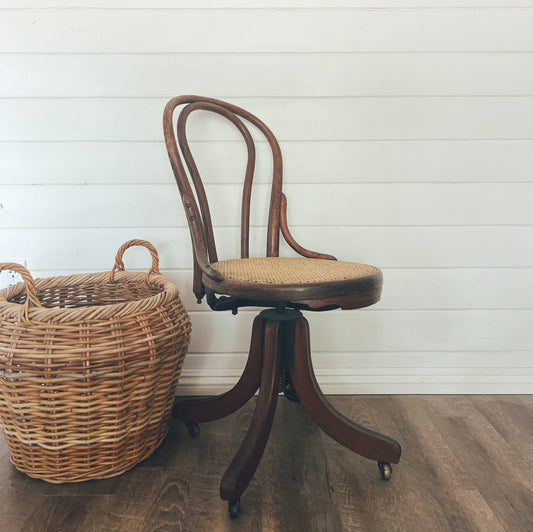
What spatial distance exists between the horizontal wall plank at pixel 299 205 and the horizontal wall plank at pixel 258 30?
1.37ft

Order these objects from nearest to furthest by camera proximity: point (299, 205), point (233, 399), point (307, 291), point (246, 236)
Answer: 1. point (307, 291)
2. point (233, 399)
3. point (246, 236)
4. point (299, 205)

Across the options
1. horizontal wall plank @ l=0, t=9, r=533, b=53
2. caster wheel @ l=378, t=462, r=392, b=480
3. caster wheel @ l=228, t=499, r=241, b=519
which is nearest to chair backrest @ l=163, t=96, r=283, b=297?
horizontal wall plank @ l=0, t=9, r=533, b=53

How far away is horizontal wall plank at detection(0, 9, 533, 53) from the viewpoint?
1260 mm

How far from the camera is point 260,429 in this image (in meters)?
0.94

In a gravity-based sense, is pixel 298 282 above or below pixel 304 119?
below

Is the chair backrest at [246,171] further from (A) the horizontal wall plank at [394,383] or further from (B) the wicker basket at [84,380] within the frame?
(A) the horizontal wall plank at [394,383]

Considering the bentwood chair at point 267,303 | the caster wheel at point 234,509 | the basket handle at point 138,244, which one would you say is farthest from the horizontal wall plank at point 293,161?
the caster wheel at point 234,509

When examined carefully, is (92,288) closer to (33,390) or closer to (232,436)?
(33,390)

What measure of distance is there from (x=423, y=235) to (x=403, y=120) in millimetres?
370

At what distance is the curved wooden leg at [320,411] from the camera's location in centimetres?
98

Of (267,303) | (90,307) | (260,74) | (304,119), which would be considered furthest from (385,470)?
(260,74)

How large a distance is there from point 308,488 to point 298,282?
49cm

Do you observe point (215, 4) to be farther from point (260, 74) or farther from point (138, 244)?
point (138, 244)

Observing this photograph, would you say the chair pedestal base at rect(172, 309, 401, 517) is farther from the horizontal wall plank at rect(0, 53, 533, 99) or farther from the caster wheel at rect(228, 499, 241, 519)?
the horizontal wall plank at rect(0, 53, 533, 99)
